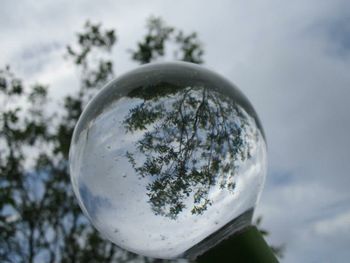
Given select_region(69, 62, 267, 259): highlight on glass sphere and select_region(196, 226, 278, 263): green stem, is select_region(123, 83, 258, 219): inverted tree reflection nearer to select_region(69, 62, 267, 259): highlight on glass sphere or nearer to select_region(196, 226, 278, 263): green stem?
select_region(69, 62, 267, 259): highlight on glass sphere

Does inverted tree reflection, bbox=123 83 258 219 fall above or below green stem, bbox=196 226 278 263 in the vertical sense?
above

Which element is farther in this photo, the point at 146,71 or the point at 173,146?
the point at 146,71

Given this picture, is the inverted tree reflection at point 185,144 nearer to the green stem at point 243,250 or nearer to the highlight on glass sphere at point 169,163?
the highlight on glass sphere at point 169,163

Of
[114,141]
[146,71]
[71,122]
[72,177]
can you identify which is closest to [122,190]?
[114,141]

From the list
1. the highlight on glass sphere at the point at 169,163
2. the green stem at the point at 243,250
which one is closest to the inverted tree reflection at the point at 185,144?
the highlight on glass sphere at the point at 169,163

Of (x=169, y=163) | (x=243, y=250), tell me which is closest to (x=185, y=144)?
(x=169, y=163)

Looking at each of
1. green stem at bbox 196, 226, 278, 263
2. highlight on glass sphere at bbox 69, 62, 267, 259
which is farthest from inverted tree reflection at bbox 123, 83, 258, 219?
green stem at bbox 196, 226, 278, 263

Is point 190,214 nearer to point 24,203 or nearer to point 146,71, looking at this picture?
point 146,71
